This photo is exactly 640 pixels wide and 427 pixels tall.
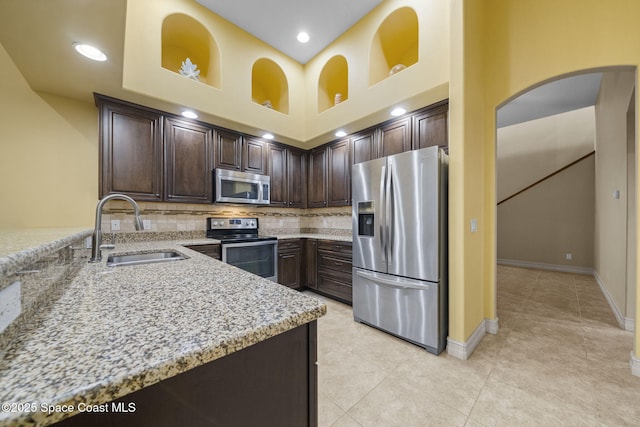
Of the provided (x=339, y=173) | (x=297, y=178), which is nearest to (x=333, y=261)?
(x=339, y=173)

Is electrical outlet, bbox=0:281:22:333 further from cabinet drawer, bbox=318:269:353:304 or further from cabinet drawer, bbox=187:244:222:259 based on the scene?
cabinet drawer, bbox=318:269:353:304

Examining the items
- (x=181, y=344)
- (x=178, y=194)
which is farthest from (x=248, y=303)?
(x=178, y=194)

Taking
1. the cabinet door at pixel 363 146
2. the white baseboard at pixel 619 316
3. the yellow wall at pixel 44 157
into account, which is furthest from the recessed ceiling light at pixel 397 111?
the yellow wall at pixel 44 157

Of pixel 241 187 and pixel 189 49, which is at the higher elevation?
pixel 189 49

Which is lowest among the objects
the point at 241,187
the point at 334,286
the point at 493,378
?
the point at 493,378

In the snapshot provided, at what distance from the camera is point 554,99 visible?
381 centimetres

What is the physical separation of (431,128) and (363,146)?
0.91 m

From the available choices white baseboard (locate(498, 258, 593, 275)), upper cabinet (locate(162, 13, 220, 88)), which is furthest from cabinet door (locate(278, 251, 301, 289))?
white baseboard (locate(498, 258, 593, 275))

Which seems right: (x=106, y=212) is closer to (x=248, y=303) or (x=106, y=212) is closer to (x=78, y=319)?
(x=78, y=319)

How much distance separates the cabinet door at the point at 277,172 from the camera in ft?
11.8

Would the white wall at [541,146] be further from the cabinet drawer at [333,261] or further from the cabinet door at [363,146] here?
the cabinet drawer at [333,261]

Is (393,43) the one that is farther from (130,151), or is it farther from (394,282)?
(130,151)

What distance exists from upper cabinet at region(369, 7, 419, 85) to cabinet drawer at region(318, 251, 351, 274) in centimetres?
219

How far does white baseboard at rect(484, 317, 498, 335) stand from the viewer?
2.38m
